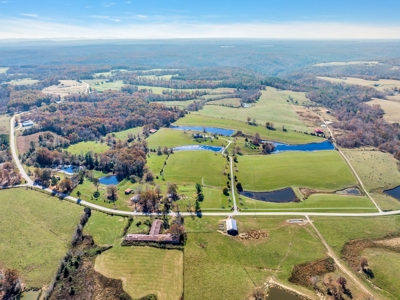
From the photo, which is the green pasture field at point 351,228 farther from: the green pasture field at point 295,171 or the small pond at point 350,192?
the green pasture field at point 295,171

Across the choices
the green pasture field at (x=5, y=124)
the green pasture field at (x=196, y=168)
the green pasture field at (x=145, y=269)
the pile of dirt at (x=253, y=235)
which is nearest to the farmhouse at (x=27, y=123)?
the green pasture field at (x=5, y=124)

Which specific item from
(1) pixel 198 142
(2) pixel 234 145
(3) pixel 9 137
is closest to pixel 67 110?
(3) pixel 9 137

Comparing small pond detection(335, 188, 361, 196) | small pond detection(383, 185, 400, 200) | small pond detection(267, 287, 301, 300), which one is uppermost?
small pond detection(267, 287, 301, 300)

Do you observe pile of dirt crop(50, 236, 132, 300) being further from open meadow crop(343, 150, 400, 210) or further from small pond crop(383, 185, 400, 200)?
small pond crop(383, 185, 400, 200)

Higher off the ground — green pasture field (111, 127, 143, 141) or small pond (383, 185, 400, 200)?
small pond (383, 185, 400, 200)

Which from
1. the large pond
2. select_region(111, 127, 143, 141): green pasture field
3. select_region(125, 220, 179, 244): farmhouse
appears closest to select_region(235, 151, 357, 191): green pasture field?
select_region(125, 220, 179, 244): farmhouse

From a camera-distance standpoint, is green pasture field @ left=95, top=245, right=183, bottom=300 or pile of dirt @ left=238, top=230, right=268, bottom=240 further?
pile of dirt @ left=238, top=230, right=268, bottom=240
